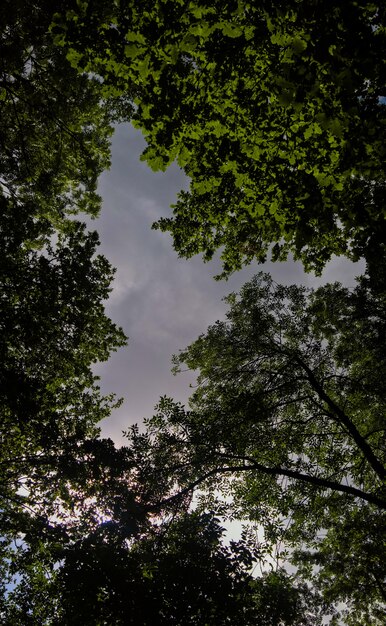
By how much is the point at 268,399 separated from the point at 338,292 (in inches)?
247

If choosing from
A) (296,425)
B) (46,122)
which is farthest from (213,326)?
(46,122)

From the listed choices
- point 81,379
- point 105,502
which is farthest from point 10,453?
point 105,502

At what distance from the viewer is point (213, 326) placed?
1761 centimetres

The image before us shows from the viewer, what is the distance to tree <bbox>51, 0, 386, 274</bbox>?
4699 millimetres

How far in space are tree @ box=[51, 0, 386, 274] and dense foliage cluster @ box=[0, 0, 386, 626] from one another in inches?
1.6

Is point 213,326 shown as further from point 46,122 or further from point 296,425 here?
point 46,122

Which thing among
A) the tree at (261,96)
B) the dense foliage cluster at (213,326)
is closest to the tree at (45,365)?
the dense foliage cluster at (213,326)

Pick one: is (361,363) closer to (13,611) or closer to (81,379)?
(81,379)

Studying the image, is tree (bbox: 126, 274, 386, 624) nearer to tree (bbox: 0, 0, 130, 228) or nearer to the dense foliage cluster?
the dense foliage cluster

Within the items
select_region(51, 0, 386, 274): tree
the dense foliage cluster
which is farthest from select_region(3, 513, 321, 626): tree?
select_region(51, 0, 386, 274): tree

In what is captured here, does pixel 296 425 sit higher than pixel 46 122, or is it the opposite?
pixel 46 122

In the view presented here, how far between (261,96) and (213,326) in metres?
12.0

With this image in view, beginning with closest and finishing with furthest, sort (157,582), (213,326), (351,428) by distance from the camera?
(157,582) < (351,428) < (213,326)

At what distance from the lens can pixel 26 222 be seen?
12.4m
